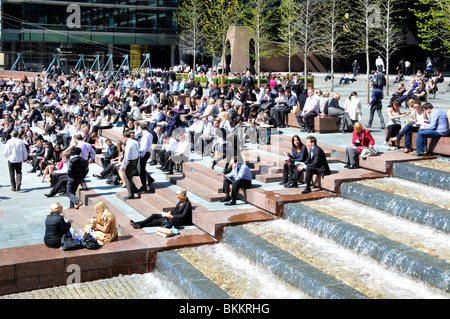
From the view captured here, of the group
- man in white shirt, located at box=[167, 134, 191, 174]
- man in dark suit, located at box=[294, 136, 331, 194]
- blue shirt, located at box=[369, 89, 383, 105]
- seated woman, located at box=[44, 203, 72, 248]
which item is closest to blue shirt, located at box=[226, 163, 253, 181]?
man in dark suit, located at box=[294, 136, 331, 194]

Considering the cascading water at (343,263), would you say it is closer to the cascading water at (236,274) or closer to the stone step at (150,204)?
the cascading water at (236,274)

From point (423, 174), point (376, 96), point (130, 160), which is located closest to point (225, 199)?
point (130, 160)

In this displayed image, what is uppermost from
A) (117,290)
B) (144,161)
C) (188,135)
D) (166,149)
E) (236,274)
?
(188,135)

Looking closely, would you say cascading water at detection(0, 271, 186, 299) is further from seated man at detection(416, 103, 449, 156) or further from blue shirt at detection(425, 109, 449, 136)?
blue shirt at detection(425, 109, 449, 136)

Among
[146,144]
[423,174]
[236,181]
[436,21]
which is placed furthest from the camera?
[436,21]

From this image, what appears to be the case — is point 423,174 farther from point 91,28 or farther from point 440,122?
point 91,28

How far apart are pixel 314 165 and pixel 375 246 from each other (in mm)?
3973

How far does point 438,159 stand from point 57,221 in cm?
935

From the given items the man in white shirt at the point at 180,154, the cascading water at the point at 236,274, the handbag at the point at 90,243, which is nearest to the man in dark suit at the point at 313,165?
the cascading water at the point at 236,274

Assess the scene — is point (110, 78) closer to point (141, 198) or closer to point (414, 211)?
point (141, 198)

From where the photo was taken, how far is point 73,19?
6731 cm

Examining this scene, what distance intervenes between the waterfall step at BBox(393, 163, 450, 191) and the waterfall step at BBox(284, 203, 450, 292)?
2.92 meters

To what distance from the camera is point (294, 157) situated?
14.3 metres
